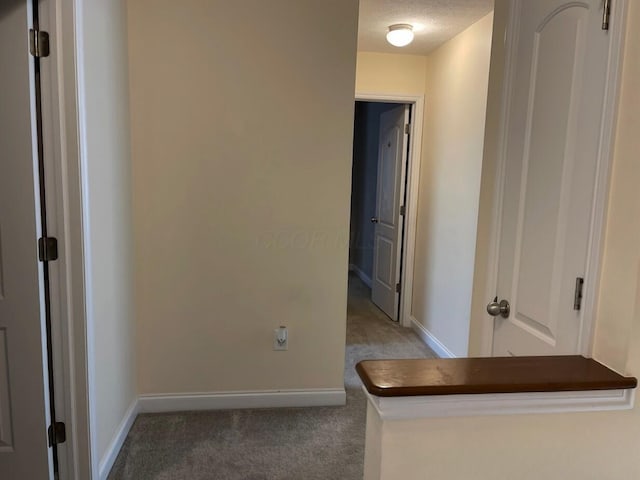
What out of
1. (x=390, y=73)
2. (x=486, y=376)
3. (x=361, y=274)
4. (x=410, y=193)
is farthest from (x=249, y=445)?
(x=361, y=274)

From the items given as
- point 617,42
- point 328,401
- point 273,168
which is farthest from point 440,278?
point 617,42

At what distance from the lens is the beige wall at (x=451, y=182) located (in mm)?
Result: 3248

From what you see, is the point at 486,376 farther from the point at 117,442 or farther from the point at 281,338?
the point at 117,442

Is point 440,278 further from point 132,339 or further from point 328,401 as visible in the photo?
point 132,339

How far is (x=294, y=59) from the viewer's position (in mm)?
2637

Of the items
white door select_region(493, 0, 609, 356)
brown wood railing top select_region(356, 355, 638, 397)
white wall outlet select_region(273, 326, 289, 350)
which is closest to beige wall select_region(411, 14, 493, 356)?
white wall outlet select_region(273, 326, 289, 350)

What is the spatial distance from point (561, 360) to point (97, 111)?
78.1 inches

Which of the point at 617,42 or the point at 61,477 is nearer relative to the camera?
the point at 617,42

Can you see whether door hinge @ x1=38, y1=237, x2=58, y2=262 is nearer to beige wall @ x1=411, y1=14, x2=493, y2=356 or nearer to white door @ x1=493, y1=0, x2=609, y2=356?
white door @ x1=493, y1=0, x2=609, y2=356

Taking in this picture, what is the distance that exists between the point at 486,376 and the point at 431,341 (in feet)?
9.64

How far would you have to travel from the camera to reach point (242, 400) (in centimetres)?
283

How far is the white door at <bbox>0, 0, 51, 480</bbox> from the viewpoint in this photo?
1700mm

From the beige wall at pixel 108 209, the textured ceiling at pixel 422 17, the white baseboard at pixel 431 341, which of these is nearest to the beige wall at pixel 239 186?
the beige wall at pixel 108 209

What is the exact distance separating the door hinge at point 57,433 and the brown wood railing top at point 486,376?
4.87 feet
